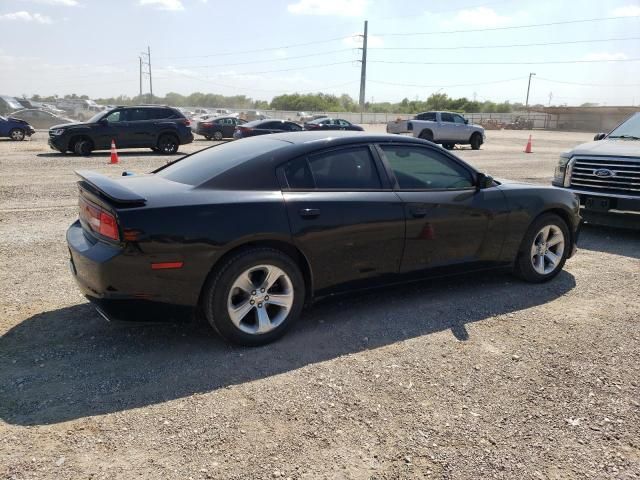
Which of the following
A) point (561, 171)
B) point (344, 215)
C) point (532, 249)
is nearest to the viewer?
point (344, 215)

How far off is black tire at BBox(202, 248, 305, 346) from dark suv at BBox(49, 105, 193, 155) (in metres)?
14.8

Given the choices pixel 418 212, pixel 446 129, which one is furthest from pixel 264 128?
pixel 418 212

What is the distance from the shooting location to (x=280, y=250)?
3.76 m

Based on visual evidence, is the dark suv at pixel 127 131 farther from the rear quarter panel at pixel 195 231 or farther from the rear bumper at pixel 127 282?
the rear quarter panel at pixel 195 231

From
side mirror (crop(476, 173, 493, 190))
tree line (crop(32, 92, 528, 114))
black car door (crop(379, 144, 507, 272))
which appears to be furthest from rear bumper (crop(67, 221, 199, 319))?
tree line (crop(32, 92, 528, 114))

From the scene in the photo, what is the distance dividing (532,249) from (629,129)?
4799 millimetres

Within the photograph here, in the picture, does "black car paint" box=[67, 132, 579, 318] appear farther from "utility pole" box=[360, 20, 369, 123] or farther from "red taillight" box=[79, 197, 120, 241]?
"utility pole" box=[360, 20, 369, 123]

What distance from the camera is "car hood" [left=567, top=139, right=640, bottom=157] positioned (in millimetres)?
7205

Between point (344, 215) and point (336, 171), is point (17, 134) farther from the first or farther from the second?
point (344, 215)

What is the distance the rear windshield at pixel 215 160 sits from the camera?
3.88 meters

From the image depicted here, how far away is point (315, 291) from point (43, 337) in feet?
6.59

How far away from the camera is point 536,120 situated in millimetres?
68562

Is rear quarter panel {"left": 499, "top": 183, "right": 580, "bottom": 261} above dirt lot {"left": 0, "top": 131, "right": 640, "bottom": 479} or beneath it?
above

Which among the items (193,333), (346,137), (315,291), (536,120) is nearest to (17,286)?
(193,333)
